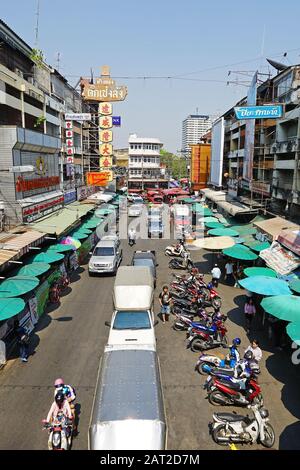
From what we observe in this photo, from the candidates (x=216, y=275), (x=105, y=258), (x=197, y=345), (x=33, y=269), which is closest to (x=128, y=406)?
(x=197, y=345)

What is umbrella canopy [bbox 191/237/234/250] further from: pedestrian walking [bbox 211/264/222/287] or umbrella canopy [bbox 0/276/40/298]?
umbrella canopy [bbox 0/276/40/298]

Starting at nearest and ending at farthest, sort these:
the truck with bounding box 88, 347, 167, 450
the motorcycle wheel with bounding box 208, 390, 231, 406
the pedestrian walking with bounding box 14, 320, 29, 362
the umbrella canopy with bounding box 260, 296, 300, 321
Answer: the truck with bounding box 88, 347, 167, 450
the motorcycle wheel with bounding box 208, 390, 231, 406
the umbrella canopy with bounding box 260, 296, 300, 321
the pedestrian walking with bounding box 14, 320, 29, 362

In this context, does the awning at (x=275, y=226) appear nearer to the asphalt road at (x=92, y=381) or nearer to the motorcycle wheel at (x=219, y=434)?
the asphalt road at (x=92, y=381)

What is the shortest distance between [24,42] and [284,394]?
29.3 m

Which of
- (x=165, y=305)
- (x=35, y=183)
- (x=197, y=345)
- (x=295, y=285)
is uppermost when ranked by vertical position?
(x=35, y=183)

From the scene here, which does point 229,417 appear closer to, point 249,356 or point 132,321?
point 249,356

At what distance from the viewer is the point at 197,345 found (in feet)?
44.9

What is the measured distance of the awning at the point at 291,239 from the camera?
57.8ft

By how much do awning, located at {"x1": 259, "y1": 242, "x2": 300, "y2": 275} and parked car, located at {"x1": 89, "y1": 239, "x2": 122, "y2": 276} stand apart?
31.2 feet

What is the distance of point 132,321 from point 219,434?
198 inches

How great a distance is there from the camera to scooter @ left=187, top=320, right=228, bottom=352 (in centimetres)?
1375

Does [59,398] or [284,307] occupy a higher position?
[284,307]

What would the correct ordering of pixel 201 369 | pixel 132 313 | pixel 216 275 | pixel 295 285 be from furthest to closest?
pixel 216 275
pixel 295 285
pixel 132 313
pixel 201 369

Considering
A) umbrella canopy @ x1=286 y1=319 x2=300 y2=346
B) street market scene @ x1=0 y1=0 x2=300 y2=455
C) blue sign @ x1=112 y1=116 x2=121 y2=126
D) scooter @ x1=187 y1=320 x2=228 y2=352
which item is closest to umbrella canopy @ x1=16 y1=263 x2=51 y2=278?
street market scene @ x1=0 y1=0 x2=300 y2=455
